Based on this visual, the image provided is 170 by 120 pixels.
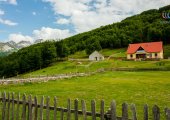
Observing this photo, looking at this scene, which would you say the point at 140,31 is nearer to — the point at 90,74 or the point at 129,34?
the point at 129,34

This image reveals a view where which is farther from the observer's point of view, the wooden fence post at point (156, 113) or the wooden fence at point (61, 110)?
the wooden fence at point (61, 110)

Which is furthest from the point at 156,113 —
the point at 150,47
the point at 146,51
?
the point at 150,47

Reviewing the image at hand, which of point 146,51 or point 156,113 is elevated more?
point 146,51

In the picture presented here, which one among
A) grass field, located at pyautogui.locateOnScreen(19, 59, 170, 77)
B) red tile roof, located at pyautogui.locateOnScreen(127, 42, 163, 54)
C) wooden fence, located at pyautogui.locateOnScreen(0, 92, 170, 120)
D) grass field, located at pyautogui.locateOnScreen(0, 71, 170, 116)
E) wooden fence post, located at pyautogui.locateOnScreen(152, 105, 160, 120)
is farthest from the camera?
red tile roof, located at pyautogui.locateOnScreen(127, 42, 163, 54)

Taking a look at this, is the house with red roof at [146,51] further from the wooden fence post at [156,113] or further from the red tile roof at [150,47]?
the wooden fence post at [156,113]

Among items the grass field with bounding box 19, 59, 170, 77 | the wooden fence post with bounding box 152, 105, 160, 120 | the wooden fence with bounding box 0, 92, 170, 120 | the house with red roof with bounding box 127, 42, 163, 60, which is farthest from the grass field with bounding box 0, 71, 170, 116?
the house with red roof with bounding box 127, 42, 163, 60

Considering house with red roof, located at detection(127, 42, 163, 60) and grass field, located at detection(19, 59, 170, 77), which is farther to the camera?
house with red roof, located at detection(127, 42, 163, 60)

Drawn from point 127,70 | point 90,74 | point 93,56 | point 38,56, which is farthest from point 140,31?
point 90,74

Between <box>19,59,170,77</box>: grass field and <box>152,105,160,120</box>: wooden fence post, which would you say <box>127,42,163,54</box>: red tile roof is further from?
<box>152,105,160,120</box>: wooden fence post

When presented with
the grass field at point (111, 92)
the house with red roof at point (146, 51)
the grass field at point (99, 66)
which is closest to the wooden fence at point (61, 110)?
the grass field at point (111, 92)

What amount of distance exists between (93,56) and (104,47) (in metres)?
46.9

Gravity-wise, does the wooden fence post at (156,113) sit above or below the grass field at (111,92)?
above

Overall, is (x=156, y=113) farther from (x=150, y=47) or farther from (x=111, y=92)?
(x=150, y=47)

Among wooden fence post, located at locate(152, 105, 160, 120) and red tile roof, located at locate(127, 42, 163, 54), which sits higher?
red tile roof, located at locate(127, 42, 163, 54)
